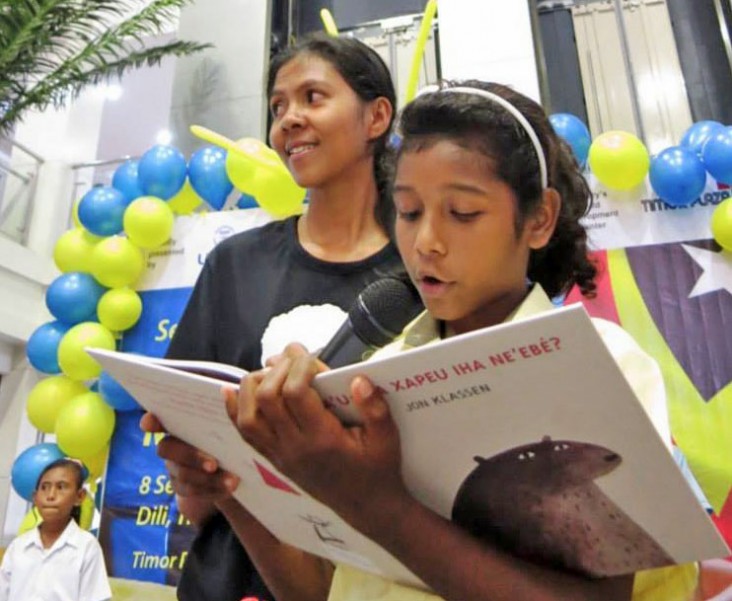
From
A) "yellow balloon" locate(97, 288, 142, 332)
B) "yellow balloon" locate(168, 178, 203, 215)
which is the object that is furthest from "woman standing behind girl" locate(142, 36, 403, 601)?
"yellow balloon" locate(168, 178, 203, 215)

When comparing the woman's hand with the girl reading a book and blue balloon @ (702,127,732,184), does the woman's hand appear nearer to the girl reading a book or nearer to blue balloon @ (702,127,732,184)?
the girl reading a book

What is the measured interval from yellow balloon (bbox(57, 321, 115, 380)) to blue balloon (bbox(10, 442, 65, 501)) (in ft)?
0.84

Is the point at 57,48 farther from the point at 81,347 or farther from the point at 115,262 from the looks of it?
the point at 81,347

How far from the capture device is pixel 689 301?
86.4 inches

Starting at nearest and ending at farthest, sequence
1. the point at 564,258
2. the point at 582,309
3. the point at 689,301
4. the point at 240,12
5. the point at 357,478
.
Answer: the point at 582,309 < the point at 357,478 < the point at 564,258 < the point at 689,301 < the point at 240,12

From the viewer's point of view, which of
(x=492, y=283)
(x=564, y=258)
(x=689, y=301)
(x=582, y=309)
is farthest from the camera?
(x=689, y=301)

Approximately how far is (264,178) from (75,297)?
2.89ft

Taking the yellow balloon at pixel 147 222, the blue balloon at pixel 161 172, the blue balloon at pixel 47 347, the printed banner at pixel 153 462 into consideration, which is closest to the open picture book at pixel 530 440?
the printed banner at pixel 153 462

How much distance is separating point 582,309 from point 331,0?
411cm

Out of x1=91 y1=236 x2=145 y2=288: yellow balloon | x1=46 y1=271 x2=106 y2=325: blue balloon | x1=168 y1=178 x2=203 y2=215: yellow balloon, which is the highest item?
x1=168 y1=178 x2=203 y2=215: yellow balloon

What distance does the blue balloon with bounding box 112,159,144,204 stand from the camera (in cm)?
275

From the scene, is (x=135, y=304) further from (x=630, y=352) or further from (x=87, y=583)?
(x=630, y=352)

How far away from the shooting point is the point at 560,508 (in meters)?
0.47

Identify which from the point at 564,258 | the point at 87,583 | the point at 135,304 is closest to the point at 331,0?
the point at 135,304
